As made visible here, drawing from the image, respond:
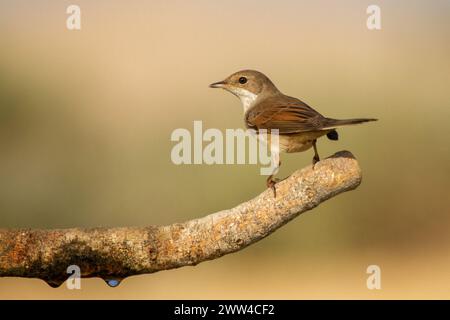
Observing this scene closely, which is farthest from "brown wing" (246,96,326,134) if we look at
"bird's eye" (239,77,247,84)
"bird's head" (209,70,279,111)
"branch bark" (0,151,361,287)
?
"branch bark" (0,151,361,287)

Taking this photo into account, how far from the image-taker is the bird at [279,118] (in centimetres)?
A: 717

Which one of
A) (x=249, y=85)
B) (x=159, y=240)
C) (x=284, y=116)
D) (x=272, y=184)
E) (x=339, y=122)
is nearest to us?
(x=159, y=240)

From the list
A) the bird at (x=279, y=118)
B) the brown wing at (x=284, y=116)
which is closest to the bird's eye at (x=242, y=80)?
the bird at (x=279, y=118)

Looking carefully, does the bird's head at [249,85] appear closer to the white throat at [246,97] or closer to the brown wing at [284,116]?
the white throat at [246,97]

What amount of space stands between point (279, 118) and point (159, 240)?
2.21 meters

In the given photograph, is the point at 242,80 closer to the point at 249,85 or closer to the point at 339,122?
the point at 249,85

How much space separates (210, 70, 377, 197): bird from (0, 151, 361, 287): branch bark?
0.27 metres

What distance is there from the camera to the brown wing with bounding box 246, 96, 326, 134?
7305 millimetres

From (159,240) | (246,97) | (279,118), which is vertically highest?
(246,97)

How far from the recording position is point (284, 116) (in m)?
7.79

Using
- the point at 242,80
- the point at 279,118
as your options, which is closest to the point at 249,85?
the point at 242,80

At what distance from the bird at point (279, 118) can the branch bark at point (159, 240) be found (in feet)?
0.89

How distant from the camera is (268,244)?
48.1ft

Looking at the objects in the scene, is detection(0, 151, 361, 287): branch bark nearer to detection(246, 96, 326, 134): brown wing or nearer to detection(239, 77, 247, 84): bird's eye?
detection(246, 96, 326, 134): brown wing
